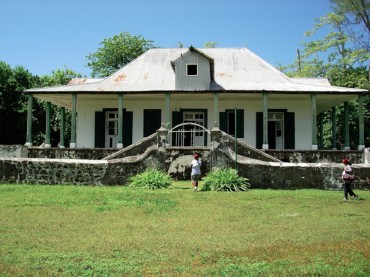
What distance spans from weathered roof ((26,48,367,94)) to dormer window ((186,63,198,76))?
870mm

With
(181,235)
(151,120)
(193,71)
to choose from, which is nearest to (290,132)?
(193,71)

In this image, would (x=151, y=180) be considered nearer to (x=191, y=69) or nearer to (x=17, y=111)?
(x=191, y=69)

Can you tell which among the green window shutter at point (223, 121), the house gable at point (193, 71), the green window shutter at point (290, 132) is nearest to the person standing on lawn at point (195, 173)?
the house gable at point (193, 71)

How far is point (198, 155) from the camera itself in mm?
14891

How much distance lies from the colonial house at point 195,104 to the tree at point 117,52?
64.9 feet

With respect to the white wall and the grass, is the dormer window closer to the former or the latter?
the white wall

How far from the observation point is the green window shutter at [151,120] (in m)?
22.2

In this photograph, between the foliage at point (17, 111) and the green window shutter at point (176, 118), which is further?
the foliage at point (17, 111)

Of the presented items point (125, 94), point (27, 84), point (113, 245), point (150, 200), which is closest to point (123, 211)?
point (150, 200)

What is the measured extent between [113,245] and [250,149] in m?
9.27

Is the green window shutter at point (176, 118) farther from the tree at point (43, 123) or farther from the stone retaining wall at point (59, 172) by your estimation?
the tree at point (43, 123)

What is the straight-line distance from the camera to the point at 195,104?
73.8 feet

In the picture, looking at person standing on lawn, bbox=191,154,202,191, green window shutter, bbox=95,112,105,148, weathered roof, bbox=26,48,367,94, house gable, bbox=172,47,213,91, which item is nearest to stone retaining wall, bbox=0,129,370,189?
person standing on lawn, bbox=191,154,202,191

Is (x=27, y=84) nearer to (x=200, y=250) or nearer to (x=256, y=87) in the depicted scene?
(x=256, y=87)
